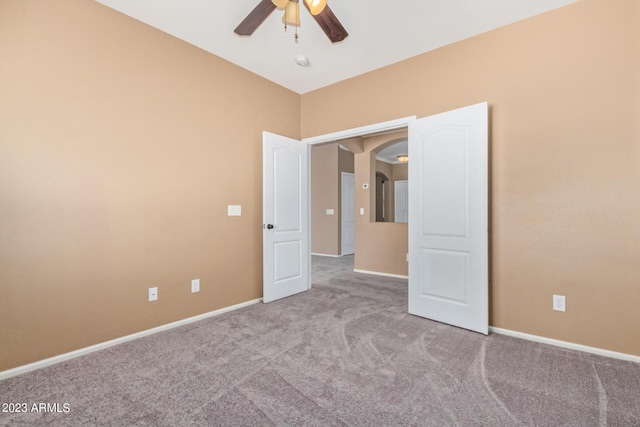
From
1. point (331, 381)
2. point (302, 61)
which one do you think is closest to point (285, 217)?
point (302, 61)

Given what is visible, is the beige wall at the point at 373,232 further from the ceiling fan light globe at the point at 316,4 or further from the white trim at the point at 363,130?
the ceiling fan light globe at the point at 316,4

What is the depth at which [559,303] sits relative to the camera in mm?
2416

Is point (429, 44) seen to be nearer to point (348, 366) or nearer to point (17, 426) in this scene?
point (348, 366)

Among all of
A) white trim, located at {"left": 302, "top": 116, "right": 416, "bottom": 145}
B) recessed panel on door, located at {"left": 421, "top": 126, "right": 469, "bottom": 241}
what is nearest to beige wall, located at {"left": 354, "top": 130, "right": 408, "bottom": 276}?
white trim, located at {"left": 302, "top": 116, "right": 416, "bottom": 145}

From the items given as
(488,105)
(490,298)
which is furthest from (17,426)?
(488,105)

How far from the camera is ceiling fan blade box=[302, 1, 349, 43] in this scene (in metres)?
2.03

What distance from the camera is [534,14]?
8.21 feet

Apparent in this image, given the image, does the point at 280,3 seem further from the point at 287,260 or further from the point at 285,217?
the point at 287,260

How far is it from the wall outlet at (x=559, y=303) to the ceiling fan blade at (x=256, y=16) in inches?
125

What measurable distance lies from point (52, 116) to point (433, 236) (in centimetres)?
340

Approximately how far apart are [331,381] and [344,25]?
2942mm

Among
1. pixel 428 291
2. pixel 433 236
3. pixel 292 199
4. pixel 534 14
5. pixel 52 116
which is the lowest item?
pixel 428 291

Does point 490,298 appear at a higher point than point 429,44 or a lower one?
lower

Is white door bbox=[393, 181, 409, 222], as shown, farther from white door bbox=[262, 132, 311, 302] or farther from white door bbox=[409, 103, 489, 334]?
white door bbox=[409, 103, 489, 334]
